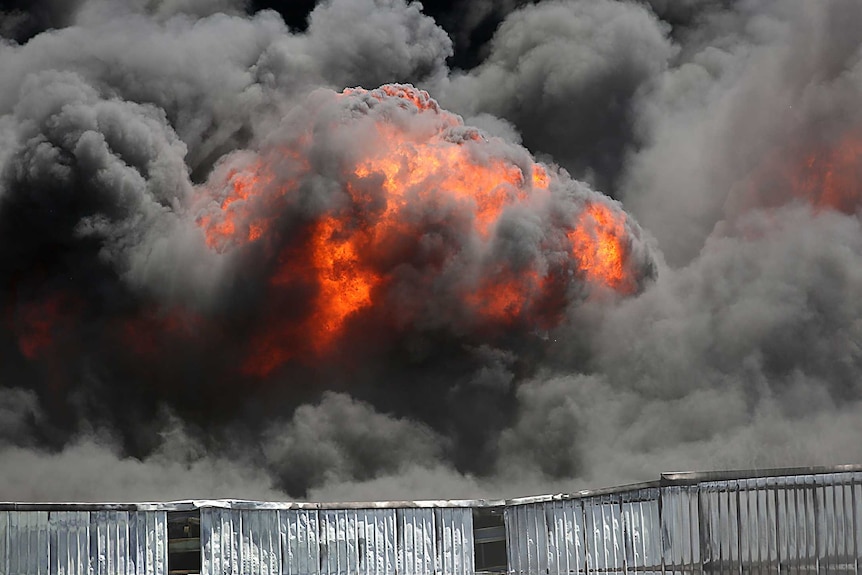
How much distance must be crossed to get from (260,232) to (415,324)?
1032cm

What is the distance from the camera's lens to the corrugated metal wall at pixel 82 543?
30234mm

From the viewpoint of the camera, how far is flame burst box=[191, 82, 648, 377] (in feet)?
222

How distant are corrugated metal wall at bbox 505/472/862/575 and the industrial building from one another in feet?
0.14

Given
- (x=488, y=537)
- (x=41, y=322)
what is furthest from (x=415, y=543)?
(x=41, y=322)

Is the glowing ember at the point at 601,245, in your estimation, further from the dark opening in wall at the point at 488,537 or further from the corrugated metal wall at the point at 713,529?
the corrugated metal wall at the point at 713,529

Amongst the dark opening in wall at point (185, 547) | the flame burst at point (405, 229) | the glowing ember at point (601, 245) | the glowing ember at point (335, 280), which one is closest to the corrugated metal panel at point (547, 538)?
the dark opening in wall at point (185, 547)

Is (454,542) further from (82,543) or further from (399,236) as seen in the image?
(399,236)

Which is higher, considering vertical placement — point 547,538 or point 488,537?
point 488,537

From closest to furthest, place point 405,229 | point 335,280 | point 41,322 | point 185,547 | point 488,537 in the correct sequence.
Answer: point 185,547 → point 488,537 → point 405,229 → point 335,280 → point 41,322

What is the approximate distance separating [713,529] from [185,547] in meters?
15.0

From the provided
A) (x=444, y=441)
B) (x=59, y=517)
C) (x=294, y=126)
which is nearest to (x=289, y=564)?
(x=59, y=517)

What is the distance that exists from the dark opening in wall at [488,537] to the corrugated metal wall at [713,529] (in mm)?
2456

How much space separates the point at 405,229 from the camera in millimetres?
68375

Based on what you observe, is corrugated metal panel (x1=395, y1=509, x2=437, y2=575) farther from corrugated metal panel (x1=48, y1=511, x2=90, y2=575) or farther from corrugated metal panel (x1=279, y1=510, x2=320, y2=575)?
corrugated metal panel (x1=48, y1=511, x2=90, y2=575)
